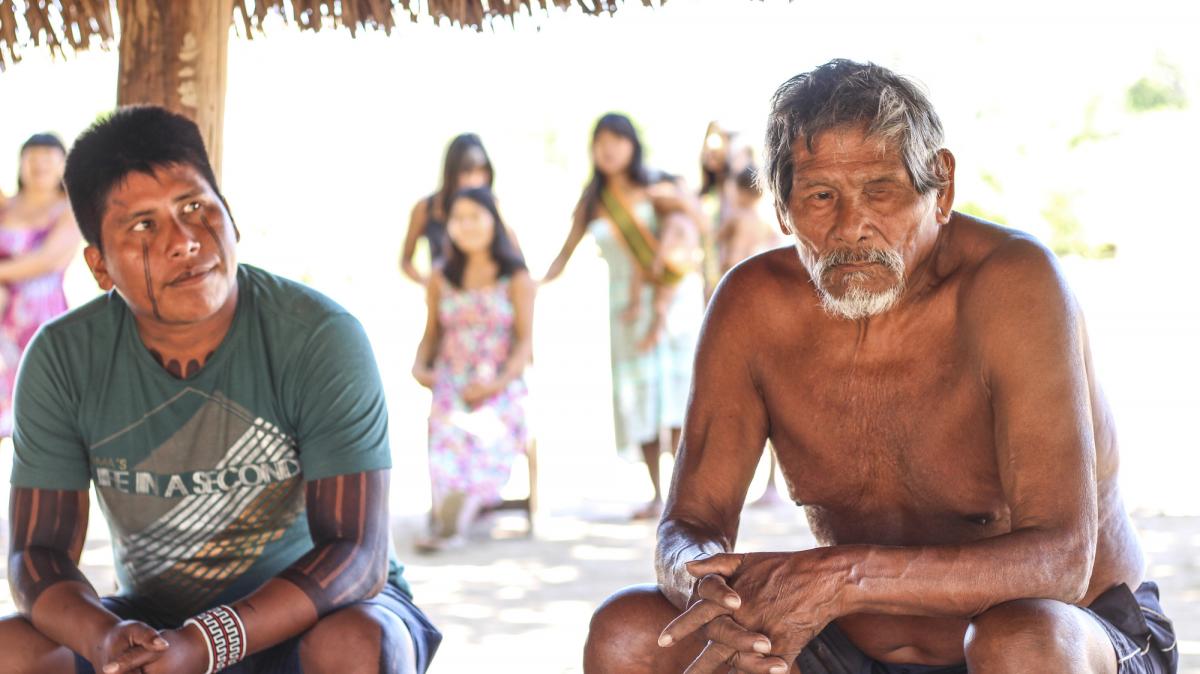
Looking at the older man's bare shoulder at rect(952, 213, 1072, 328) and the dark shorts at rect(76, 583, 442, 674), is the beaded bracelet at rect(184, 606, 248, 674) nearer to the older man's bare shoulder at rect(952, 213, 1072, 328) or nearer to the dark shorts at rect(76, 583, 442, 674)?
the dark shorts at rect(76, 583, 442, 674)

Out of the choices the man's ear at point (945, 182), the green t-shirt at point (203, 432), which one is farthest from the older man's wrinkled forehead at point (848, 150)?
the green t-shirt at point (203, 432)

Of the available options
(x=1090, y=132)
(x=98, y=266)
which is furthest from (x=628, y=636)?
(x=1090, y=132)

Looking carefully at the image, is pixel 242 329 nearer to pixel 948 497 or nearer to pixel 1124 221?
pixel 948 497

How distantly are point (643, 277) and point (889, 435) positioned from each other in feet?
16.9

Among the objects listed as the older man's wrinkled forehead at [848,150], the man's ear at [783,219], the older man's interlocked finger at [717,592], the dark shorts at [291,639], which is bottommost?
the dark shorts at [291,639]

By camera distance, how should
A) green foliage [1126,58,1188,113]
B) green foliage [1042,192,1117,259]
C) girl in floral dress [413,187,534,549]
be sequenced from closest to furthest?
girl in floral dress [413,187,534,549] → green foliage [1042,192,1117,259] → green foliage [1126,58,1188,113]

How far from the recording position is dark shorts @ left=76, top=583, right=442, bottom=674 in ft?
9.65

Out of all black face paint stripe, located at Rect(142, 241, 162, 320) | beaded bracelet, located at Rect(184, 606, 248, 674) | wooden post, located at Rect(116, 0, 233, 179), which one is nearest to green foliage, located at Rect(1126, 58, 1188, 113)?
wooden post, located at Rect(116, 0, 233, 179)

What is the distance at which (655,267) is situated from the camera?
309 inches

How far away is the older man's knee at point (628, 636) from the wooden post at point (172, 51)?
1653 mm

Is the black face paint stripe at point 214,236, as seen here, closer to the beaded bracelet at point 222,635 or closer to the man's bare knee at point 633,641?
the beaded bracelet at point 222,635

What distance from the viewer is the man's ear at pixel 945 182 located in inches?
108

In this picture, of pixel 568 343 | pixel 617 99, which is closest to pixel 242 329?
pixel 568 343

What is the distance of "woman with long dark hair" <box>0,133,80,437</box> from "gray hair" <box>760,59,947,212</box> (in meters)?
5.80
